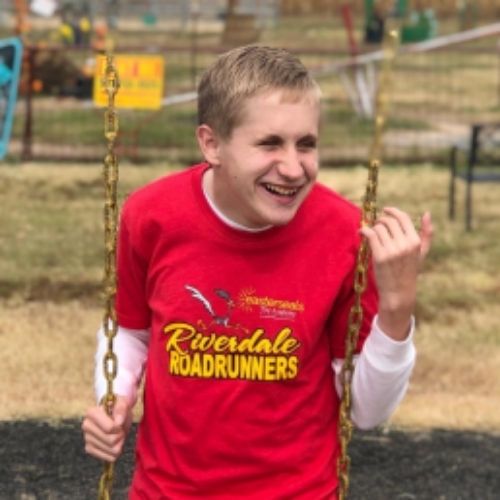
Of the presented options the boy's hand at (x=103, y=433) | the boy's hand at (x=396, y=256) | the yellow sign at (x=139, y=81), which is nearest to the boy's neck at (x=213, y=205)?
the boy's hand at (x=396, y=256)

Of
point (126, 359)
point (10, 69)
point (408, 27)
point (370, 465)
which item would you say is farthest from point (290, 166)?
point (408, 27)

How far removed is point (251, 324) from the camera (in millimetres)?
2396

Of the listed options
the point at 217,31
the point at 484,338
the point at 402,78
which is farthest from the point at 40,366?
the point at 217,31

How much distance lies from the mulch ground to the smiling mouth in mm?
2744

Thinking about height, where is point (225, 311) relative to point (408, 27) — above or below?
below

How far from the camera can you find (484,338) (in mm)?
7031

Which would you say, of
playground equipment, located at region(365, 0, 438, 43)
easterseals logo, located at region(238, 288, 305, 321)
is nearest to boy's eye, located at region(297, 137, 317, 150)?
easterseals logo, located at region(238, 288, 305, 321)

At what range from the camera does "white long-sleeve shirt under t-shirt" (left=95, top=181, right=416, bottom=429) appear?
2.33m

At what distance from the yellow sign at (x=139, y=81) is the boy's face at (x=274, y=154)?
34.5ft

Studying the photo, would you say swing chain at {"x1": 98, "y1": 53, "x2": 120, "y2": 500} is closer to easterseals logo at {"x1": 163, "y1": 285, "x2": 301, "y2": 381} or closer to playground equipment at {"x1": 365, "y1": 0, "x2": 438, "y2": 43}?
easterseals logo at {"x1": 163, "y1": 285, "x2": 301, "y2": 381}

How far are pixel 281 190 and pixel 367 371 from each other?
0.39 m

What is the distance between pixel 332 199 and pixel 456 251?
7.09 m

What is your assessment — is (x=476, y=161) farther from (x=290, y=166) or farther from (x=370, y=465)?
(x=290, y=166)

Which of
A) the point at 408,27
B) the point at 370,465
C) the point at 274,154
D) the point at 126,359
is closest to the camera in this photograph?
the point at 274,154
